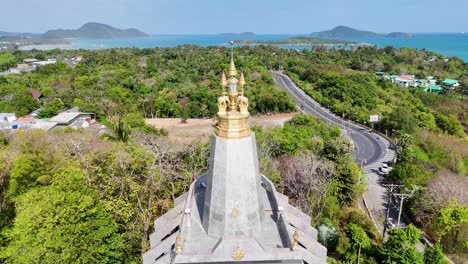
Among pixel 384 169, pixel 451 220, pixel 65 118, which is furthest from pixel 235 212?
pixel 65 118

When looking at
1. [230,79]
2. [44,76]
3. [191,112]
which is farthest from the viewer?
[44,76]

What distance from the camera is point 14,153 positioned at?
23.1 meters

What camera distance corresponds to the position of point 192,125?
56031 mm

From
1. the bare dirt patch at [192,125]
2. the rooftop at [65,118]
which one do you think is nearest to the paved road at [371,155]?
the bare dirt patch at [192,125]

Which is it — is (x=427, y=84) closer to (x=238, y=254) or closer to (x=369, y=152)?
(x=369, y=152)

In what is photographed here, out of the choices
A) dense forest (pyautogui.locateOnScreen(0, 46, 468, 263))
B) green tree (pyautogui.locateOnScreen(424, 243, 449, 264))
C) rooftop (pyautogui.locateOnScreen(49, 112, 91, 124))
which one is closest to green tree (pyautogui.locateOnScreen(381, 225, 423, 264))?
dense forest (pyautogui.locateOnScreen(0, 46, 468, 263))

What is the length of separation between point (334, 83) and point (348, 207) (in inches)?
2223

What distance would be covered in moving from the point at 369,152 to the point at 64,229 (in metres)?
40.8

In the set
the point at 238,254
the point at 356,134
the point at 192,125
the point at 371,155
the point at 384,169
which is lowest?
the point at 371,155

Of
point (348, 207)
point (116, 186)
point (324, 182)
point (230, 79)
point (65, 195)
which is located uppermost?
point (230, 79)

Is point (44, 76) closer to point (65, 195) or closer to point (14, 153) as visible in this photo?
point (14, 153)

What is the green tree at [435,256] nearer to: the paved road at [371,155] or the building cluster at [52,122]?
the paved road at [371,155]

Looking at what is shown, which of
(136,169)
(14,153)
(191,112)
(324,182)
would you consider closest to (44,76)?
(191,112)

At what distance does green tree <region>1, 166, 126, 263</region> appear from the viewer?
1490cm
